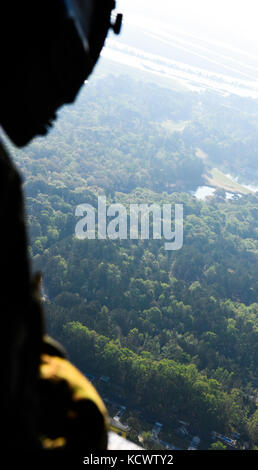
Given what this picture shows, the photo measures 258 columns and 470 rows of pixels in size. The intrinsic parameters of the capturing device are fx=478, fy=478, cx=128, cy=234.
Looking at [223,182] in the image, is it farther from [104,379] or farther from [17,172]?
[17,172]

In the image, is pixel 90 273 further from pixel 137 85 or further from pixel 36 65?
pixel 137 85

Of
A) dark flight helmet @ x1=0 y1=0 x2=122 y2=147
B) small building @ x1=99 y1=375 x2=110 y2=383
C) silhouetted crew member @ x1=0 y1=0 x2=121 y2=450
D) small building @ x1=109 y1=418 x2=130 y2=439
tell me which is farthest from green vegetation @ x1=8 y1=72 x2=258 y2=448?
dark flight helmet @ x1=0 y1=0 x2=122 y2=147

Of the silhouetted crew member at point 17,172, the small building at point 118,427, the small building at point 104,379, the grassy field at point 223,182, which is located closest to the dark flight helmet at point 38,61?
the silhouetted crew member at point 17,172

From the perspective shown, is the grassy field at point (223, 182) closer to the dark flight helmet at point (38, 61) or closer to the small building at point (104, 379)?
the small building at point (104, 379)

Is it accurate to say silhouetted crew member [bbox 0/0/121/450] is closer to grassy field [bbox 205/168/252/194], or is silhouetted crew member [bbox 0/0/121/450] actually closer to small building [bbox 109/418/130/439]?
small building [bbox 109/418/130/439]

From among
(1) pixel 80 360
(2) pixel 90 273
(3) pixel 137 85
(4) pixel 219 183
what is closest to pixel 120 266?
(2) pixel 90 273
